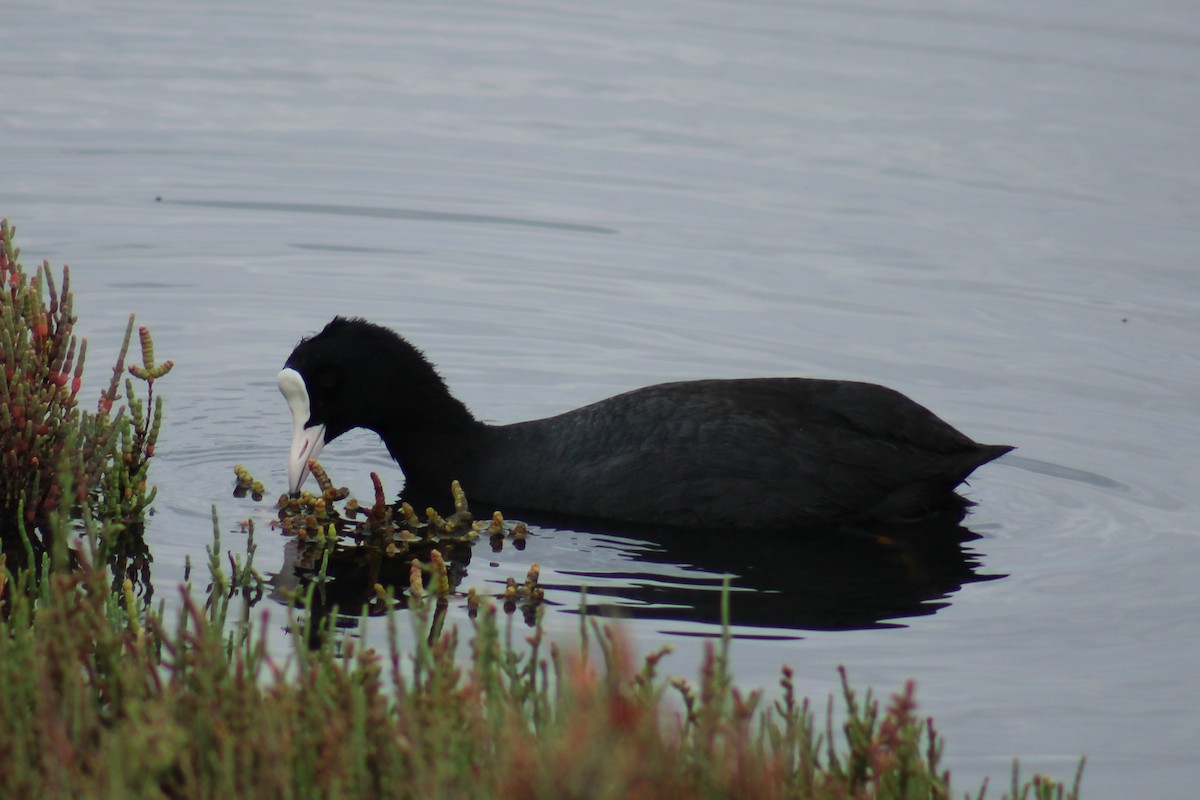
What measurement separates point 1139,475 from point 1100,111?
7.71 m

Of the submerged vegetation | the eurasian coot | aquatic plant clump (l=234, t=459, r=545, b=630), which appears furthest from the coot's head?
the submerged vegetation

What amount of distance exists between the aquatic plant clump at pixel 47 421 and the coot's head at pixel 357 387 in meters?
0.90

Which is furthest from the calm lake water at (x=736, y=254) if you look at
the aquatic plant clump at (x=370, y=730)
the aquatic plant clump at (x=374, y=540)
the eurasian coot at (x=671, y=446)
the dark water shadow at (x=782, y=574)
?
the aquatic plant clump at (x=370, y=730)

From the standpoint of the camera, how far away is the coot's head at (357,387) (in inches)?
318

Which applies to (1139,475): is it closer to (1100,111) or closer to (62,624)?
(62,624)

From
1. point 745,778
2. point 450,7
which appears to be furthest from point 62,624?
point 450,7

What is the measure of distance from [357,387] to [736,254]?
4670 mm

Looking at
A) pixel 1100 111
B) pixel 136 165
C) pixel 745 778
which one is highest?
pixel 1100 111

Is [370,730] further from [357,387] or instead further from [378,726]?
[357,387]

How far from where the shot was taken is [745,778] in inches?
145

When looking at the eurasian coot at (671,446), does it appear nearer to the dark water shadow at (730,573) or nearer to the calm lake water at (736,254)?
the dark water shadow at (730,573)

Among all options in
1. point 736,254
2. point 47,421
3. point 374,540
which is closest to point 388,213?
point 736,254

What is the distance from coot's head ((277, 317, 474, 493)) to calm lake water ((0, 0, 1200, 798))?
1.23 ft

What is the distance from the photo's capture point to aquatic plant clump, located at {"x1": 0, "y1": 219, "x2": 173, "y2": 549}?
22.2 feet
